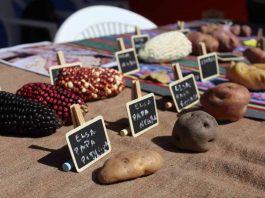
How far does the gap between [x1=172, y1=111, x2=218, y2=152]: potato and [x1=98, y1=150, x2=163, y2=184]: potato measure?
0.42 ft

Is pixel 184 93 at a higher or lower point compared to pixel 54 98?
lower

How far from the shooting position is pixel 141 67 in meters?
1.77

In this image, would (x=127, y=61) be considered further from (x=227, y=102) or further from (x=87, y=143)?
(x=87, y=143)

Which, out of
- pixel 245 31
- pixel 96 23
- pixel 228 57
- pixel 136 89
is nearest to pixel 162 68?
pixel 228 57

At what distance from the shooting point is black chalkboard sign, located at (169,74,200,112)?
4.30 feet

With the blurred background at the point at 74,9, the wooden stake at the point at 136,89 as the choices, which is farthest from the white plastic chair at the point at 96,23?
the wooden stake at the point at 136,89

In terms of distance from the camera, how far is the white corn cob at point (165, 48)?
1.77 metres

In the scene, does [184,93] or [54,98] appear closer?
[54,98]

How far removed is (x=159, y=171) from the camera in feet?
3.08

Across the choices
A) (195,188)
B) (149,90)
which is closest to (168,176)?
(195,188)

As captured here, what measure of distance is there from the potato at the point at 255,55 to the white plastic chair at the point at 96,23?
1083 millimetres

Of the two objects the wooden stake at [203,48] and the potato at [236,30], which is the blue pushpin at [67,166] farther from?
the potato at [236,30]

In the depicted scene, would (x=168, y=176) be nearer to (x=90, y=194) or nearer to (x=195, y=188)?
(x=195, y=188)

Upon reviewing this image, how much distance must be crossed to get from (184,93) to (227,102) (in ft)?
0.62
